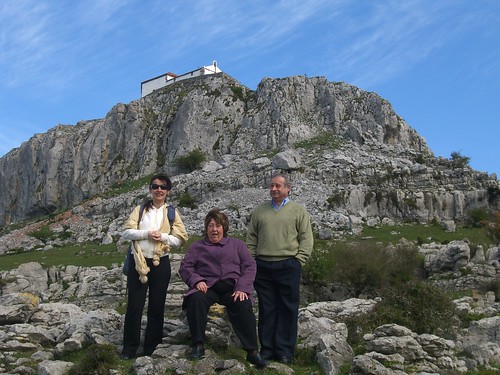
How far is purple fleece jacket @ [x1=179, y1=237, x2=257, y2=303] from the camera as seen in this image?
32.3 ft

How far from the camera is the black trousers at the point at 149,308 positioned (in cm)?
1030

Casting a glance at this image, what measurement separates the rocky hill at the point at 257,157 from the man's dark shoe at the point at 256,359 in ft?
103

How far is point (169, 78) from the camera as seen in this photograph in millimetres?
99875

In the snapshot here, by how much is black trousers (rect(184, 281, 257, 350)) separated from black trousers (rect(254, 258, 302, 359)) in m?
0.64

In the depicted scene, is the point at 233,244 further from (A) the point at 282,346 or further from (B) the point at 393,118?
(B) the point at 393,118

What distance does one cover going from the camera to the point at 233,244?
33.3ft

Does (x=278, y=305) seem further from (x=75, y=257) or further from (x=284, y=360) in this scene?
(x=75, y=257)

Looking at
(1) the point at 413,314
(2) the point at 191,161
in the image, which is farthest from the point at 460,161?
(1) the point at 413,314

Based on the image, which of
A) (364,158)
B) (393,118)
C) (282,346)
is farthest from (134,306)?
(393,118)

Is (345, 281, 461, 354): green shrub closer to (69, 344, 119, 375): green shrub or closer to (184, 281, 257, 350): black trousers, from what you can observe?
(184, 281, 257, 350): black trousers

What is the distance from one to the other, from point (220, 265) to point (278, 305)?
4.63ft

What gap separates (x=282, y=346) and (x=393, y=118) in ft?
215

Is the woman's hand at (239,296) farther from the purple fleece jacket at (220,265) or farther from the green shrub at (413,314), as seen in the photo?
the green shrub at (413,314)

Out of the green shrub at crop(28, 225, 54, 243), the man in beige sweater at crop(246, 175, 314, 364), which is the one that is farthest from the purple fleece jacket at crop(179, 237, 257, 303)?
the green shrub at crop(28, 225, 54, 243)
